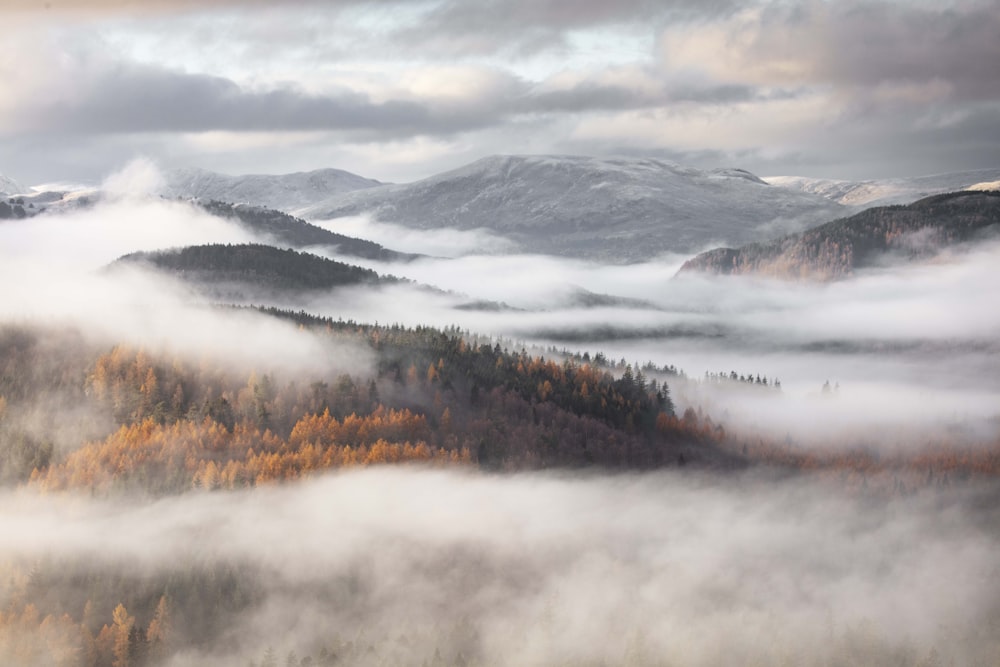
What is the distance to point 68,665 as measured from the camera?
199750 mm

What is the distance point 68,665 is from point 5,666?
12.9m

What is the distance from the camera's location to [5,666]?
199750mm
